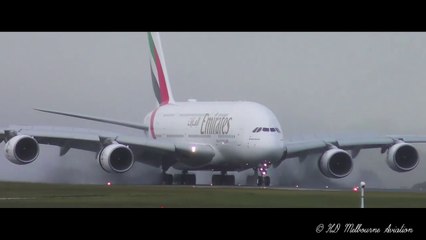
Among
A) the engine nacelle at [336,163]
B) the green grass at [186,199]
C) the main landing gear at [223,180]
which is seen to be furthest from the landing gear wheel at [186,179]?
the green grass at [186,199]

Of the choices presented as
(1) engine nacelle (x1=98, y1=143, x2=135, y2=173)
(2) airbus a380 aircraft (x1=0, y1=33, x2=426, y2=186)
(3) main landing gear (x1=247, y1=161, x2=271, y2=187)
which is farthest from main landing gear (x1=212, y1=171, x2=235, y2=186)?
(1) engine nacelle (x1=98, y1=143, x2=135, y2=173)

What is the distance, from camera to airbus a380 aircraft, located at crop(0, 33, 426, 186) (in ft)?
180

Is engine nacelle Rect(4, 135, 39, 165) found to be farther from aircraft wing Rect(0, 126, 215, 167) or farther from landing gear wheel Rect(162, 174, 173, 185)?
landing gear wheel Rect(162, 174, 173, 185)

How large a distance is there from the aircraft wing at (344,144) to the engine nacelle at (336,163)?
1.18 m

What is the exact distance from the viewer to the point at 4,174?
67.6 m

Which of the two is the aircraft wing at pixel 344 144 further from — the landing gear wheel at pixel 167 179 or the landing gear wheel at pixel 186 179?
the landing gear wheel at pixel 167 179

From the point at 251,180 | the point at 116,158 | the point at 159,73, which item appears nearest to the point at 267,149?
the point at 251,180

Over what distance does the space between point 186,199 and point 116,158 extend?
19023 mm

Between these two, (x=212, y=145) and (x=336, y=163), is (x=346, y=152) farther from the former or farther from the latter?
(x=212, y=145)

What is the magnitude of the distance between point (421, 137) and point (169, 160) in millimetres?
13381

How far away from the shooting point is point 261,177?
54844 mm

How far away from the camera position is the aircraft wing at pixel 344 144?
58375 mm
